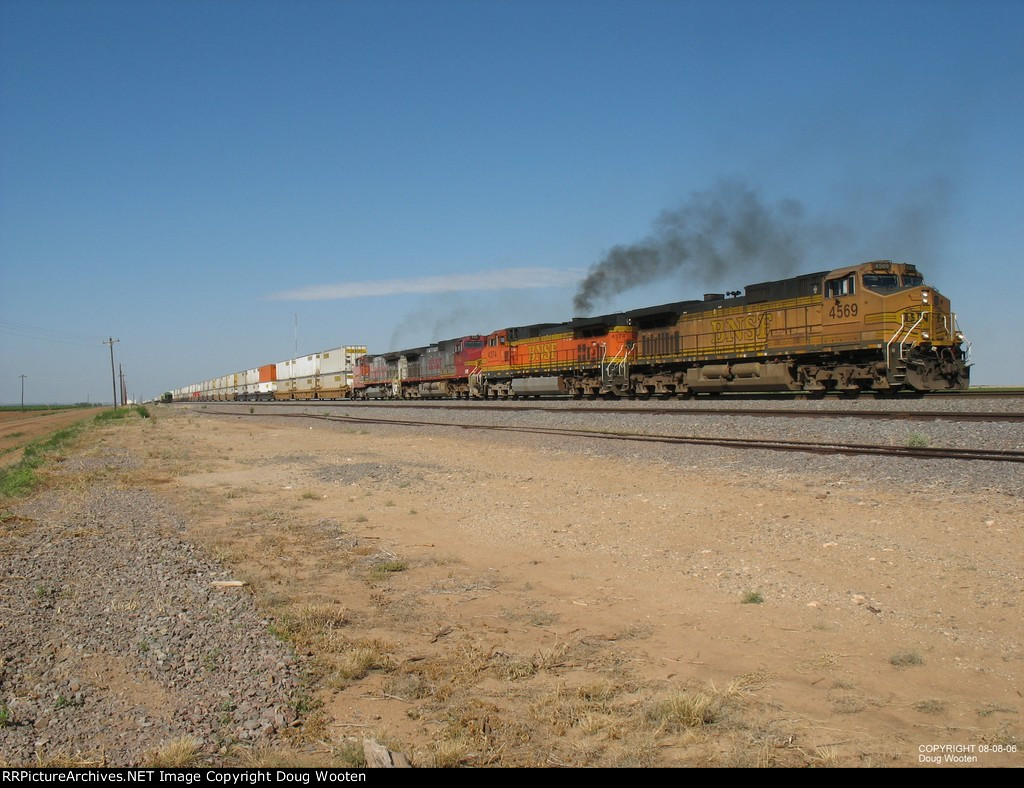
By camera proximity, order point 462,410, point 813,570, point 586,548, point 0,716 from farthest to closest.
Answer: point 462,410 < point 586,548 < point 813,570 < point 0,716

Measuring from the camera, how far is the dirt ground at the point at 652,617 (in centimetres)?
335

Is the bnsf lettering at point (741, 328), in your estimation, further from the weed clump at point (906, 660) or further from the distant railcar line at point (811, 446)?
the weed clump at point (906, 660)

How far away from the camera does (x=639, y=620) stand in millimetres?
5020

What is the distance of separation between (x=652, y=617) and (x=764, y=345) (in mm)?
18566

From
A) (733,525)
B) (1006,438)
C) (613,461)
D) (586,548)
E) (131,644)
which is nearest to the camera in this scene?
(131,644)

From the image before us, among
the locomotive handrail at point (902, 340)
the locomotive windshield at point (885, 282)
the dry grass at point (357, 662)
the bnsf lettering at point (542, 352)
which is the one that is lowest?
the dry grass at point (357, 662)

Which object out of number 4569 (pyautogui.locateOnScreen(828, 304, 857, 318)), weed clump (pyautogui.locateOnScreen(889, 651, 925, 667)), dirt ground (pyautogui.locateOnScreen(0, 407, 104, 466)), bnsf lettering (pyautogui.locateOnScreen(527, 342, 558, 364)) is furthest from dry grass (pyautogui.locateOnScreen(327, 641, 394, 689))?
bnsf lettering (pyautogui.locateOnScreen(527, 342, 558, 364))

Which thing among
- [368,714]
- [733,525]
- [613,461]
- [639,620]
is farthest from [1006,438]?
[368,714]

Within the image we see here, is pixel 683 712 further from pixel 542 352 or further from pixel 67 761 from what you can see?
pixel 542 352

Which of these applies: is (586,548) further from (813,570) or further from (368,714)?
(368,714)

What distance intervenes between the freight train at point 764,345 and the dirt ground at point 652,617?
10843 mm

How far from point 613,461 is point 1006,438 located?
6316mm

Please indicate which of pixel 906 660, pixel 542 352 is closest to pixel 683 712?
pixel 906 660

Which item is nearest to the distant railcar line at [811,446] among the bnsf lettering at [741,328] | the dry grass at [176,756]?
the bnsf lettering at [741,328]
